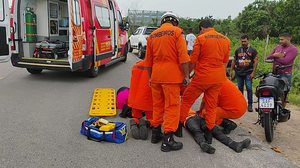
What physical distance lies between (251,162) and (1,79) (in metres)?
7.79

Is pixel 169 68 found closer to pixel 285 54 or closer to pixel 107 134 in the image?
pixel 107 134

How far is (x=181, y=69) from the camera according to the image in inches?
184

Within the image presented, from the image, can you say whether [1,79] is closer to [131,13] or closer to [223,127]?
[223,127]

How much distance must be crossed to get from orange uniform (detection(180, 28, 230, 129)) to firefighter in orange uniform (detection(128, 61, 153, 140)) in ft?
2.59

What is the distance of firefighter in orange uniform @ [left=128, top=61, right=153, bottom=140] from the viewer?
17.1 feet

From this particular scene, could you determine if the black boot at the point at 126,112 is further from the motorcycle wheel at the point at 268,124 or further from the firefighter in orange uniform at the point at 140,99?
the motorcycle wheel at the point at 268,124

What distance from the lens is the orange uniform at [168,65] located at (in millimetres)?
4562

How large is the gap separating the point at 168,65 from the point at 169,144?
42.9 inches

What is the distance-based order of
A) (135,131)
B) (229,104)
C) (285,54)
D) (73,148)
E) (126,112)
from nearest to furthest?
(73,148) < (135,131) < (229,104) < (126,112) < (285,54)

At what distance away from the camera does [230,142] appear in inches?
191

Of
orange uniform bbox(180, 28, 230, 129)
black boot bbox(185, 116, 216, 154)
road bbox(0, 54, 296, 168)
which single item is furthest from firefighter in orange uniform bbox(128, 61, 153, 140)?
orange uniform bbox(180, 28, 230, 129)

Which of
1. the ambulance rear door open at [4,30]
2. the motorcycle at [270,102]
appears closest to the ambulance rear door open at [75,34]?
the ambulance rear door open at [4,30]

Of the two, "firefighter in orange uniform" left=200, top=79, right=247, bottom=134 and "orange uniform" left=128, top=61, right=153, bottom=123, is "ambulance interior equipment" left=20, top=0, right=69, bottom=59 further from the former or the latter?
"firefighter in orange uniform" left=200, top=79, right=247, bottom=134

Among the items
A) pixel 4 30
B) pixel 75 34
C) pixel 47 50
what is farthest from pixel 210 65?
pixel 47 50
